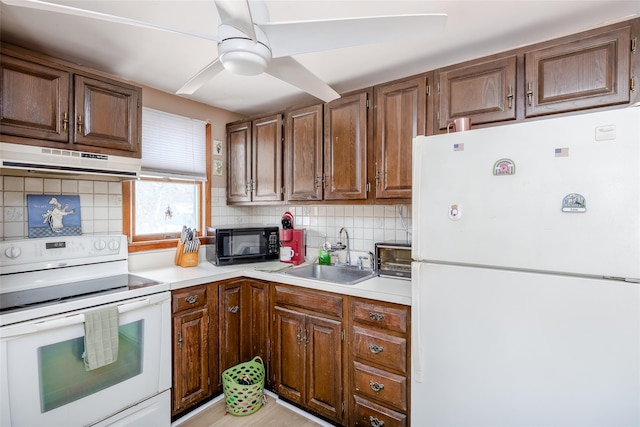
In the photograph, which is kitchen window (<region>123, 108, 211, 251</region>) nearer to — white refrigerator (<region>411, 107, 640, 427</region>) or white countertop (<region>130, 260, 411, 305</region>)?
white countertop (<region>130, 260, 411, 305</region>)

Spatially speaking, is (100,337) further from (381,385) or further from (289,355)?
(381,385)

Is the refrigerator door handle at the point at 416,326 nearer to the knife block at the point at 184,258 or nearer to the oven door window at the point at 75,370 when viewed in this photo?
the oven door window at the point at 75,370

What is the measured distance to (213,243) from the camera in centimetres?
269

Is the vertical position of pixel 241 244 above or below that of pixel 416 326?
above

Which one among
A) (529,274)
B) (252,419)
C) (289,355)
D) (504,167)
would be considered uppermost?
(504,167)

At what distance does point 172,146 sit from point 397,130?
5.95 ft

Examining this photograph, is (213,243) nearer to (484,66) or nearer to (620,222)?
(484,66)

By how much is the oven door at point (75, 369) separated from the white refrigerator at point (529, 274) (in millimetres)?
1474

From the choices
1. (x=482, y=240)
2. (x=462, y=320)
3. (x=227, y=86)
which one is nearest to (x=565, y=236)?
(x=482, y=240)

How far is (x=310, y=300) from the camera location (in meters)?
2.05

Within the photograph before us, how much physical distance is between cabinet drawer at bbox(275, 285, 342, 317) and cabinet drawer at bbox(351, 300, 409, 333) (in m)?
0.12

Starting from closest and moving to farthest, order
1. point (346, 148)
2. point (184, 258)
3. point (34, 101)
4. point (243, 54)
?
point (243, 54), point (34, 101), point (346, 148), point (184, 258)

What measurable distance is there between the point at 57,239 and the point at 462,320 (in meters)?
2.28

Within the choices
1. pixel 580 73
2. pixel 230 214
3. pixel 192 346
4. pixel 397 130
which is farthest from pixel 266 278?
pixel 580 73
